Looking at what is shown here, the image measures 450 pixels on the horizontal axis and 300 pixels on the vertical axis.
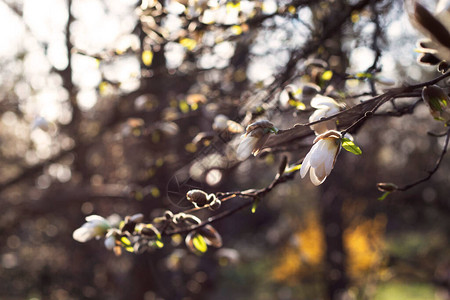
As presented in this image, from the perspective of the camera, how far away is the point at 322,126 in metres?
0.81

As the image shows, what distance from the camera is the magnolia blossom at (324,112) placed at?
81 cm

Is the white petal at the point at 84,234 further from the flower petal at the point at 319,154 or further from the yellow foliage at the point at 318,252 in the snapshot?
the yellow foliage at the point at 318,252

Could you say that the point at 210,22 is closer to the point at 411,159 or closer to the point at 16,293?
the point at 16,293

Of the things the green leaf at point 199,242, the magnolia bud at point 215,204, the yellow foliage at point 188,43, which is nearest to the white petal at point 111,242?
the green leaf at point 199,242

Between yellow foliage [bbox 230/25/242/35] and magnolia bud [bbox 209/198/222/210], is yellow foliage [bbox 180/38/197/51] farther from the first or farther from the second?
magnolia bud [bbox 209/198/222/210]

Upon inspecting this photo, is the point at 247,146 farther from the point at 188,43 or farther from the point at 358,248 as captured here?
the point at 358,248

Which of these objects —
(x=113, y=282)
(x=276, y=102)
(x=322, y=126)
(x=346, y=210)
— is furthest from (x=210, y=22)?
(x=346, y=210)

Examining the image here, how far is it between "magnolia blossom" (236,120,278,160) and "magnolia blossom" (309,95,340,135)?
0.12m

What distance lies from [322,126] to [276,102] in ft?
1.95

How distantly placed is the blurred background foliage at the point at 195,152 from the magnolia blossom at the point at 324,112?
0.78ft

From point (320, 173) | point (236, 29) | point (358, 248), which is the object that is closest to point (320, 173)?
point (320, 173)

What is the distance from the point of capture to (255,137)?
0.75 metres

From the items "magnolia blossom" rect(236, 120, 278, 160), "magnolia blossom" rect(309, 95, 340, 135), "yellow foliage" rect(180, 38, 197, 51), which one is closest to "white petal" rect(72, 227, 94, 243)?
"magnolia blossom" rect(236, 120, 278, 160)

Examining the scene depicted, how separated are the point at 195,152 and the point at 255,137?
2.19 feet
